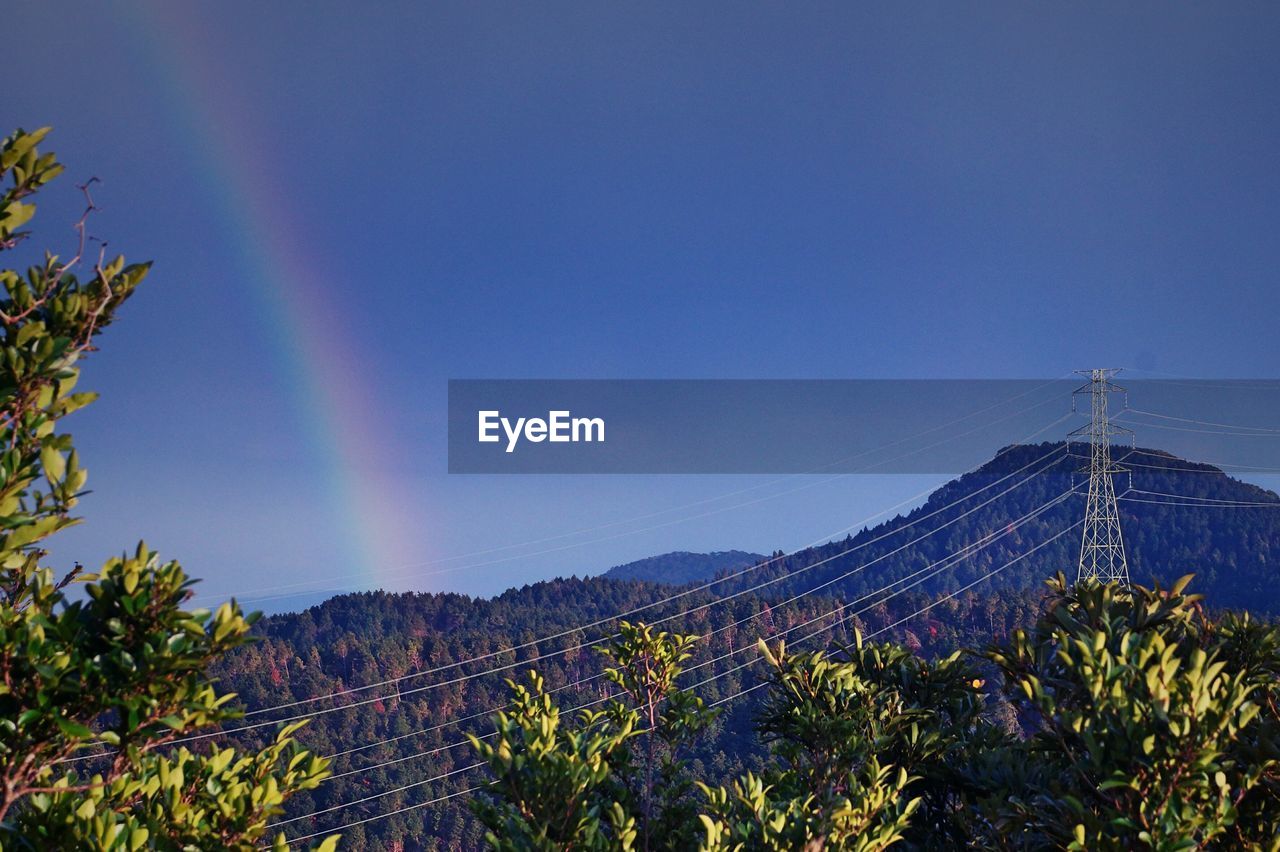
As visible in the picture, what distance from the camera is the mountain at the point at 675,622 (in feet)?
252

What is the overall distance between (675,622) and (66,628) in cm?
10808

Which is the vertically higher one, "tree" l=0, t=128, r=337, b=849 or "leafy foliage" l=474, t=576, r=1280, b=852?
→ "tree" l=0, t=128, r=337, b=849

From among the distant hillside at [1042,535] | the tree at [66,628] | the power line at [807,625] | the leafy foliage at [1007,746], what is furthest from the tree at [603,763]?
the distant hillside at [1042,535]

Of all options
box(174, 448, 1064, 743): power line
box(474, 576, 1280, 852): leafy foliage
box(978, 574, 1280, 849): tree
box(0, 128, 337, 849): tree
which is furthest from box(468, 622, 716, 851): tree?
box(174, 448, 1064, 743): power line

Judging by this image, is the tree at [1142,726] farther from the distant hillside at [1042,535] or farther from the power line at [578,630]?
the distant hillside at [1042,535]

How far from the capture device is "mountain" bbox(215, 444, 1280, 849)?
7694 centimetres

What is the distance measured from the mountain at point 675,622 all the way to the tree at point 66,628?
1199 inches

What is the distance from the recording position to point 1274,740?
5.25 metres

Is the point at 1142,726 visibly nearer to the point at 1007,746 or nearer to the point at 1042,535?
the point at 1007,746

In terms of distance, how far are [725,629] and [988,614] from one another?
34065 mm

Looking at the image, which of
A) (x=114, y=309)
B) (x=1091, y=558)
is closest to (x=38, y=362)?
(x=114, y=309)

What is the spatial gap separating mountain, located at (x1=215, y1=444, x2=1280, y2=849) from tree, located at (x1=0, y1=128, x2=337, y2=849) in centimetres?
3046

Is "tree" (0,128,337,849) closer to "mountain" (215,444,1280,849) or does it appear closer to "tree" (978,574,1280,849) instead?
"tree" (978,574,1280,849)

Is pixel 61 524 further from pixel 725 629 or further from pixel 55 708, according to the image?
pixel 725 629
